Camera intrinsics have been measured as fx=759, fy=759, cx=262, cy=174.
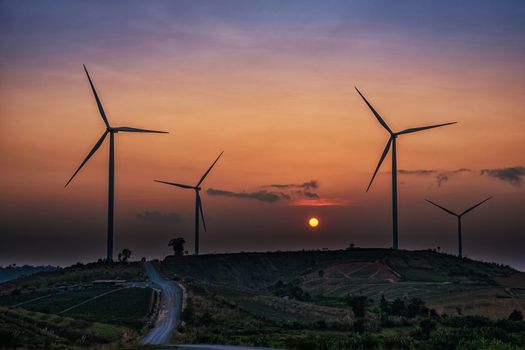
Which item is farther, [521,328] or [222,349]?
[521,328]

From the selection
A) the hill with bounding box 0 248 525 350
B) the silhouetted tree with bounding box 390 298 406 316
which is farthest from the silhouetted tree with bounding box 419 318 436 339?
the silhouetted tree with bounding box 390 298 406 316

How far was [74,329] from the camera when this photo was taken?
107m

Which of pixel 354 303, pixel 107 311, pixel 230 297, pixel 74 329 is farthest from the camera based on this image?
pixel 230 297

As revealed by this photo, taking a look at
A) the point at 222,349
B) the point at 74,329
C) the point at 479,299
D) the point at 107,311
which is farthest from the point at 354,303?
the point at 222,349

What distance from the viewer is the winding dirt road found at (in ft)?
350

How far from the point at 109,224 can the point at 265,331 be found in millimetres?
81770

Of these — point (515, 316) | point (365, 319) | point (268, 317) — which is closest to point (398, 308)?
point (365, 319)

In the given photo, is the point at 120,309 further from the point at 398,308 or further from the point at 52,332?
the point at 398,308

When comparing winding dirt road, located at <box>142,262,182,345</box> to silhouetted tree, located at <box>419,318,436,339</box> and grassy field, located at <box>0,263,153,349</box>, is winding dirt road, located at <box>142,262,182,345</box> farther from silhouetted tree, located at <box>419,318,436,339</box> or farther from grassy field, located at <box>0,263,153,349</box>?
silhouetted tree, located at <box>419,318,436,339</box>

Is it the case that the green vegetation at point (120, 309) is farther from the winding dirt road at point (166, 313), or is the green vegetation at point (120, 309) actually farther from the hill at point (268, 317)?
the winding dirt road at point (166, 313)

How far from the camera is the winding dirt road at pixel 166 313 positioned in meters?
107

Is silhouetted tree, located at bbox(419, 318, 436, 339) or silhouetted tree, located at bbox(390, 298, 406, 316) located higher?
silhouetted tree, located at bbox(390, 298, 406, 316)

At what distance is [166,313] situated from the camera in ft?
447

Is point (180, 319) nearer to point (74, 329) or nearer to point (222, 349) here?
point (74, 329)
